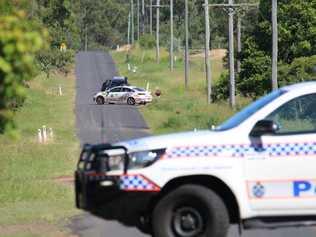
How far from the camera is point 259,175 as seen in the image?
8.80 meters

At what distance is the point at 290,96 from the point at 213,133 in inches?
34.5

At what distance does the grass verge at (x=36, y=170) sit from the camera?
1712cm

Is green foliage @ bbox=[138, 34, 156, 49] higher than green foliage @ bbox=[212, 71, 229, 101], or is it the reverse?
green foliage @ bbox=[138, 34, 156, 49]

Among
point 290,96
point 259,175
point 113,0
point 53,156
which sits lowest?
point 53,156

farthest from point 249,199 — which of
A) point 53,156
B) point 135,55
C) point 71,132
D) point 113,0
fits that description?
point 113,0

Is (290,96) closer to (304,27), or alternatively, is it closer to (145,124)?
(145,124)

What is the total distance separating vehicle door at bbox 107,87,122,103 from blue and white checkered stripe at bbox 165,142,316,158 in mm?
54042

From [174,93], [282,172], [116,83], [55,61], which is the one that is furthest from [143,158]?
[55,61]

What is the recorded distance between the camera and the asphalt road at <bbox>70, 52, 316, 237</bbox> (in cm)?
1386

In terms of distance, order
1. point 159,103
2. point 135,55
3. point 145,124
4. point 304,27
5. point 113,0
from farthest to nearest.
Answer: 1. point 113,0
2. point 135,55
3. point 159,103
4. point 304,27
5. point 145,124

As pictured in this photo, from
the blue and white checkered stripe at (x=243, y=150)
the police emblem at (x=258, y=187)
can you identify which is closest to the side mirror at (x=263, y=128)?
the blue and white checkered stripe at (x=243, y=150)

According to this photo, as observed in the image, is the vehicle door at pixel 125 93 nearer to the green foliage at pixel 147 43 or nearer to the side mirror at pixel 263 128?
the side mirror at pixel 263 128

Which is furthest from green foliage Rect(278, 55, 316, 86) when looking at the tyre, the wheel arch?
the wheel arch

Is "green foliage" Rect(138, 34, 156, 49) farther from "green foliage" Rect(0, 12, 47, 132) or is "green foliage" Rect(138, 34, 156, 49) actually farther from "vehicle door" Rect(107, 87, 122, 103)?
"green foliage" Rect(0, 12, 47, 132)
